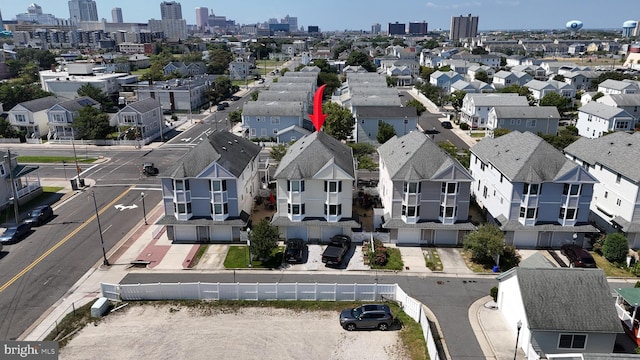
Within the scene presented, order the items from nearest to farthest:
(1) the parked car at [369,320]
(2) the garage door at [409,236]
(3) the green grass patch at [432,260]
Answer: (1) the parked car at [369,320] → (3) the green grass patch at [432,260] → (2) the garage door at [409,236]

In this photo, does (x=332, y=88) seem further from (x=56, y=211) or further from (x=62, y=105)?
(x=56, y=211)

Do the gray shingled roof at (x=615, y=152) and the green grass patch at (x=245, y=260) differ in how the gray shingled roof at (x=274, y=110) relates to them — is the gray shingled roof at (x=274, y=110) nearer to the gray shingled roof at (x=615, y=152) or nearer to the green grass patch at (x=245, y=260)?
the green grass patch at (x=245, y=260)

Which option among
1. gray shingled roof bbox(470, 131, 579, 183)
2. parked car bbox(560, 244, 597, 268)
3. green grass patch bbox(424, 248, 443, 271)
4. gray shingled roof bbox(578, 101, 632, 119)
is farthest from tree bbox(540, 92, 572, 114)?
green grass patch bbox(424, 248, 443, 271)

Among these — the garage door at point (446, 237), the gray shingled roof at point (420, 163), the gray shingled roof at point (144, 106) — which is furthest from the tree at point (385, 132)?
the gray shingled roof at point (144, 106)

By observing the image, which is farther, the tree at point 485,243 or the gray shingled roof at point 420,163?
the gray shingled roof at point 420,163

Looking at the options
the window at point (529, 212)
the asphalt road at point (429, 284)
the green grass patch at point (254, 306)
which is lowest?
the asphalt road at point (429, 284)

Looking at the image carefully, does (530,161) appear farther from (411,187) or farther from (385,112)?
(385,112)

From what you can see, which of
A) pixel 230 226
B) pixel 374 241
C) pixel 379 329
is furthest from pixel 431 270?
pixel 230 226

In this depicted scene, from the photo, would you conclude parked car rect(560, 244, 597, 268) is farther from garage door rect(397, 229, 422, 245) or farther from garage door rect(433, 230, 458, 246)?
garage door rect(397, 229, 422, 245)
